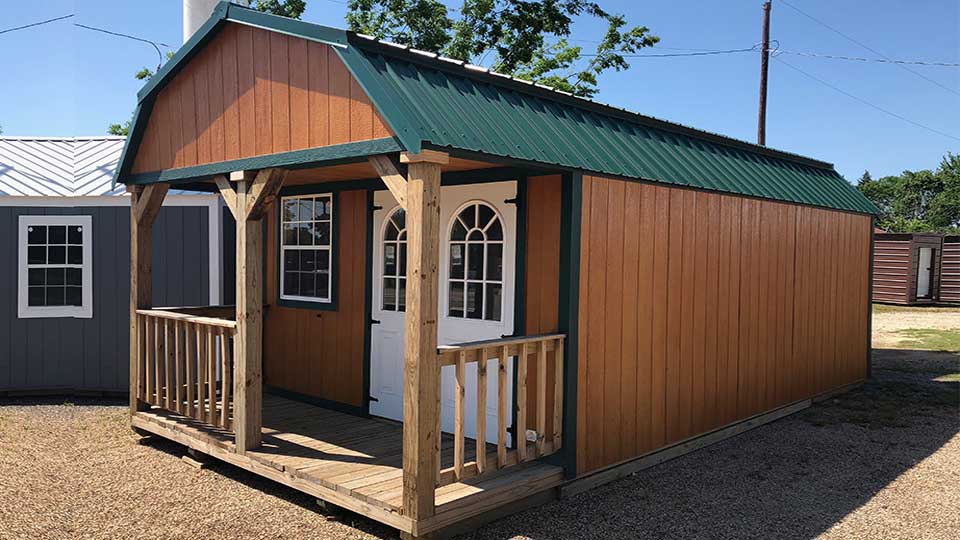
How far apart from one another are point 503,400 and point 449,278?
161 cm

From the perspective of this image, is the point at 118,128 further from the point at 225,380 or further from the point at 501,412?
the point at 501,412

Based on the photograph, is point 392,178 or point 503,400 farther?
point 503,400

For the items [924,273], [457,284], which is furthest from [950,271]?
[457,284]

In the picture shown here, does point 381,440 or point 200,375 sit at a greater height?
point 200,375

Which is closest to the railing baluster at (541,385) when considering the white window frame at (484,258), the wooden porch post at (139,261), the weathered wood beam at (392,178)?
the white window frame at (484,258)

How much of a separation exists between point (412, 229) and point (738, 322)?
12.6ft

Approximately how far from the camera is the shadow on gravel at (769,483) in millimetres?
4371

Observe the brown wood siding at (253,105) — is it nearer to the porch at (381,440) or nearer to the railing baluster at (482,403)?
the porch at (381,440)

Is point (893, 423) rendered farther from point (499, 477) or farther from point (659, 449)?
point (499, 477)

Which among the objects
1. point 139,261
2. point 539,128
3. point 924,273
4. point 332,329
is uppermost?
point 539,128

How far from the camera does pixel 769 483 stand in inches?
208

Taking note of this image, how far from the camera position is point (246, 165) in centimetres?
509

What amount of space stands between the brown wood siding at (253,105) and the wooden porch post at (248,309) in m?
0.30

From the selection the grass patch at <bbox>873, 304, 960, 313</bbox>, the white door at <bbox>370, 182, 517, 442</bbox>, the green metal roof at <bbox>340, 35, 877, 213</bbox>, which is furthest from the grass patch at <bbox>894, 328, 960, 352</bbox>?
the white door at <bbox>370, 182, 517, 442</bbox>
